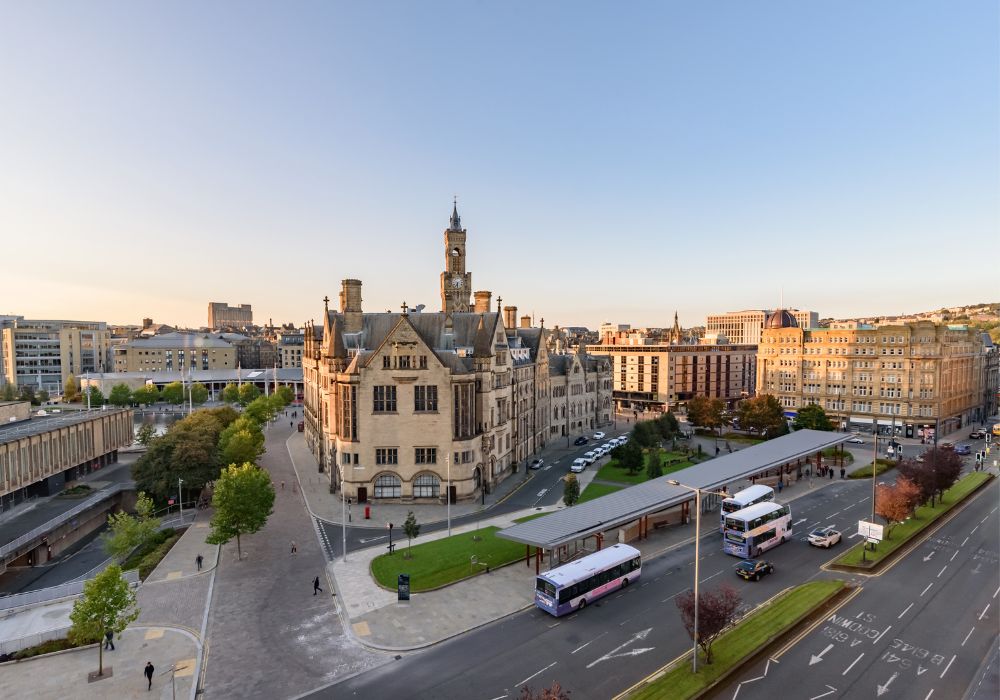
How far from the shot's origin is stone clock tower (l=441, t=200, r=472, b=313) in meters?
96.1

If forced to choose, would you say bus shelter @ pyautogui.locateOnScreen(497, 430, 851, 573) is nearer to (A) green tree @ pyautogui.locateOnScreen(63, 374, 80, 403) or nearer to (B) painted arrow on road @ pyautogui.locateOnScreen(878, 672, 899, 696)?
(B) painted arrow on road @ pyautogui.locateOnScreen(878, 672, 899, 696)

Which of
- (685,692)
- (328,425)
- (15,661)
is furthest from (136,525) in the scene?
(685,692)

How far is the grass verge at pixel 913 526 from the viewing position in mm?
46375

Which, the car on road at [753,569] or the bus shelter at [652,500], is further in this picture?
the car on road at [753,569]

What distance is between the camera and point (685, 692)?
92.5 feet

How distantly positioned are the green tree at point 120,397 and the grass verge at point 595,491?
13511 centimetres

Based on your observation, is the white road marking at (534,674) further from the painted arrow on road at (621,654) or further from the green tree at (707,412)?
the green tree at (707,412)

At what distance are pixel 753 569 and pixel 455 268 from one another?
6787 centimetres

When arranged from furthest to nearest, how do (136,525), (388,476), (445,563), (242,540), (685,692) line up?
(388,476)
(242,540)
(136,525)
(445,563)
(685,692)

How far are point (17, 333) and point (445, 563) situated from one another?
205 m

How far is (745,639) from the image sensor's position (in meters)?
33.6

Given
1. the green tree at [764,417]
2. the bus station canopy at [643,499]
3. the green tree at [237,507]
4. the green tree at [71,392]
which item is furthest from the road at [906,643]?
the green tree at [71,392]

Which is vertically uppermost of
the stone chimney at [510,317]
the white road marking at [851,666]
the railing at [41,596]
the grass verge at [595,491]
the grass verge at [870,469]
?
the stone chimney at [510,317]

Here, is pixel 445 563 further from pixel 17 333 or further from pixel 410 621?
pixel 17 333
